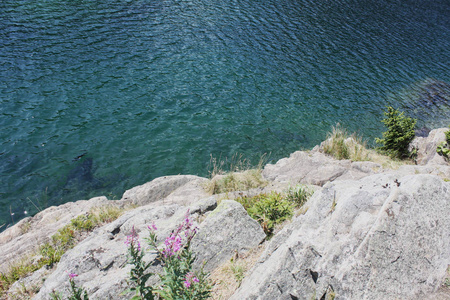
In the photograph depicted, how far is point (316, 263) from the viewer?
228 inches

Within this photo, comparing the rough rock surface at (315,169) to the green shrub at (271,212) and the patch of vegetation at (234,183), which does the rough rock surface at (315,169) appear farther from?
the green shrub at (271,212)

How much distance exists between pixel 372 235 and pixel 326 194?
1.81 m

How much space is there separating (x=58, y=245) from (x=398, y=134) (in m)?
17.3

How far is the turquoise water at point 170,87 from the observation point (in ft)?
55.9

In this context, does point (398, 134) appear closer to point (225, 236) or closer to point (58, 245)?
point (225, 236)

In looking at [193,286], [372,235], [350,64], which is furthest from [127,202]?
[350,64]

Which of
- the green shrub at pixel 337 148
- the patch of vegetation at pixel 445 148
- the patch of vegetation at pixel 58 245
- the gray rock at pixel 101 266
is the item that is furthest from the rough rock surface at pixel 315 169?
the patch of vegetation at pixel 58 245

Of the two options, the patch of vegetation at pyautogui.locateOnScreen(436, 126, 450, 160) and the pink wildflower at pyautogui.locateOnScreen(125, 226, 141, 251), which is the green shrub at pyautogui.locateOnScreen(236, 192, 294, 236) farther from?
the patch of vegetation at pyautogui.locateOnScreen(436, 126, 450, 160)

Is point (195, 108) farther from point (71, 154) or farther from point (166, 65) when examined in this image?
point (71, 154)

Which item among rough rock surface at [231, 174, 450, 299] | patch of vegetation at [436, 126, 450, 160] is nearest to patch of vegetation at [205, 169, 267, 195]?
rough rock surface at [231, 174, 450, 299]

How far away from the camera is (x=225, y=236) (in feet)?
24.7

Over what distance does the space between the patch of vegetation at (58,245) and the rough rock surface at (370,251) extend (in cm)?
605

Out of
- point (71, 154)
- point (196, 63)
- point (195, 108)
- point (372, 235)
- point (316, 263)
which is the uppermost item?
point (372, 235)

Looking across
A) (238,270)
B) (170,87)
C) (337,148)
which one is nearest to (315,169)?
(337,148)
